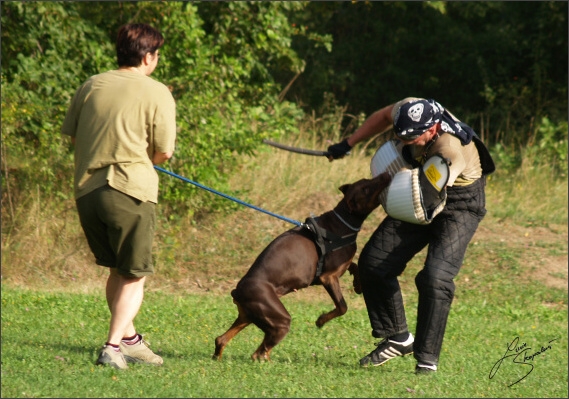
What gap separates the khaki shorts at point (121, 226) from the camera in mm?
4902

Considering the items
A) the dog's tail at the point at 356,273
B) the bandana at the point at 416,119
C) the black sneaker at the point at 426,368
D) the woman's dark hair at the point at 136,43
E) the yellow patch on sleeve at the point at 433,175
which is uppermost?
the woman's dark hair at the point at 136,43

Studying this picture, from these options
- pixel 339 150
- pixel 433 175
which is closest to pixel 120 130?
pixel 339 150

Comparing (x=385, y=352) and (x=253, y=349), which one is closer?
(x=385, y=352)

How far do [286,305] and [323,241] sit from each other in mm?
3494

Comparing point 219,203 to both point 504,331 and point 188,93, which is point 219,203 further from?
point 504,331

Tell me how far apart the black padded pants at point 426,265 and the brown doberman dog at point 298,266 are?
0.19 metres

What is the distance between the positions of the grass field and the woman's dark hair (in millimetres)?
1783

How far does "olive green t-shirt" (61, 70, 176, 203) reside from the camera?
489cm

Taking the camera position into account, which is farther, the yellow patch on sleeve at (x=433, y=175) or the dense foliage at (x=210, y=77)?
the dense foliage at (x=210, y=77)

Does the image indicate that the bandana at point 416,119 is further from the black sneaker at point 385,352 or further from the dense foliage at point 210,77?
the dense foliage at point 210,77

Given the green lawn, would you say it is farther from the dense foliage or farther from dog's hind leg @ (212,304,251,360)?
the dense foliage

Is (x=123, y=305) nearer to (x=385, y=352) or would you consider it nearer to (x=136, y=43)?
(x=136, y=43)

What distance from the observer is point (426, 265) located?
17.8 feet

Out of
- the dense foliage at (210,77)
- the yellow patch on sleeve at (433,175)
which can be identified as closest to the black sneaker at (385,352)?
the yellow patch on sleeve at (433,175)
